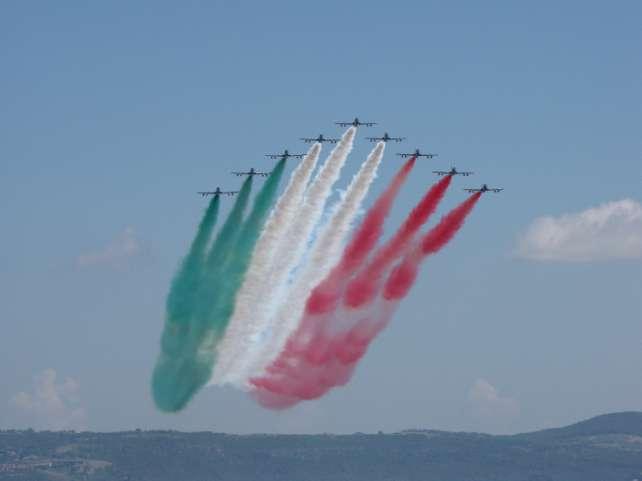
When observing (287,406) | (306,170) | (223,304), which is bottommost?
(287,406)

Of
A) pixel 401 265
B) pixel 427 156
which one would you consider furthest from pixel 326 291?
pixel 427 156

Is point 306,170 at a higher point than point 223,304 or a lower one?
higher

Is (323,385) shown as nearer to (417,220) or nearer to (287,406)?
(287,406)

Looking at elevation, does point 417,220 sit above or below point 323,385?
above

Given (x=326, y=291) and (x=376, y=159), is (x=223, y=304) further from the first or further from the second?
(x=376, y=159)

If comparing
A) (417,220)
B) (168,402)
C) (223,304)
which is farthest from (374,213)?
(168,402)
